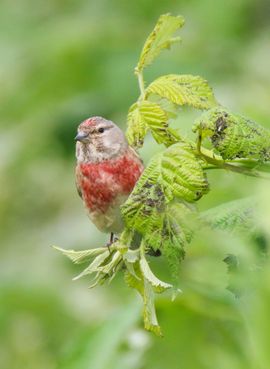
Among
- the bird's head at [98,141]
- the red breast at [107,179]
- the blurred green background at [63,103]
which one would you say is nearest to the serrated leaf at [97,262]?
the red breast at [107,179]

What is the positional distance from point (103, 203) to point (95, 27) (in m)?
5.64

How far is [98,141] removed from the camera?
204 inches

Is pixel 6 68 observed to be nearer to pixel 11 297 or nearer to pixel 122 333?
pixel 11 297

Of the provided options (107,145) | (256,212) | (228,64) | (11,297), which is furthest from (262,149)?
(228,64)

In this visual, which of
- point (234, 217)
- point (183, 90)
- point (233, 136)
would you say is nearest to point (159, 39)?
point (183, 90)

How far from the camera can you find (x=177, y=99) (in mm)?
3510

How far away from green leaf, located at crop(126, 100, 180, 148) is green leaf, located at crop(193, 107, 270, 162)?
0.10 meters

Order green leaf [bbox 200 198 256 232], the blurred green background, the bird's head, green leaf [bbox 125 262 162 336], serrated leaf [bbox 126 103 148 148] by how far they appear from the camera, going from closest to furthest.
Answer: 1. green leaf [bbox 200 198 256 232]
2. green leaf [bbox 125 262 162 336]
3. serrated leaf [bbox 126 103 148 148]
4. the bird's head
5. the blurred green background

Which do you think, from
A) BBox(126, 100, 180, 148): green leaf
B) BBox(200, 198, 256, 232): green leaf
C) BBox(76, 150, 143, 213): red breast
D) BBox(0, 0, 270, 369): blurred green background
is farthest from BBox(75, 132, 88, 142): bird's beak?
BBox(200, 198, 256, 232): green leaf

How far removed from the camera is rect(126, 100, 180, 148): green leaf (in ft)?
11.3

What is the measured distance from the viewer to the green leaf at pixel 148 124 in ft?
11.3

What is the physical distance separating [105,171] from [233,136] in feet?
5.30

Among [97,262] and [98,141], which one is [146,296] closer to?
[97,262]

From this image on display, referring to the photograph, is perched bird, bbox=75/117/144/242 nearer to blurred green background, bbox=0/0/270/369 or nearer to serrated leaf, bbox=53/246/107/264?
serrated leaf, bbox=53/246/107/264
